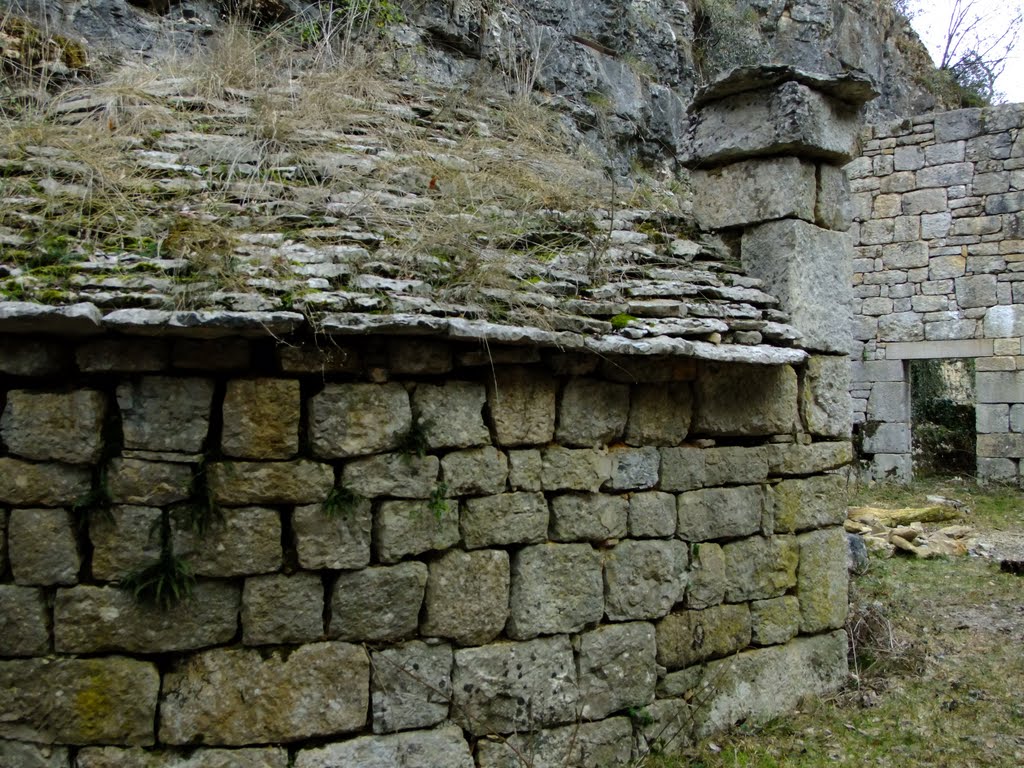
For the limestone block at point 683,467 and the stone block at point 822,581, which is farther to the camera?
the stone block at point 822,581

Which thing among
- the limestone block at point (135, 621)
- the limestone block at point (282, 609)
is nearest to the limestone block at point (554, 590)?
the limestone block at point (282, 609)

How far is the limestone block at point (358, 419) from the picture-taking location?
341 cm

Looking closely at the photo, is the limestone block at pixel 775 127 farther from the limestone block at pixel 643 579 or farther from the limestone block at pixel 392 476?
the limestone block at pixel 392 476

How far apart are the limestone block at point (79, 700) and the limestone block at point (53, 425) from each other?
0.74 meters

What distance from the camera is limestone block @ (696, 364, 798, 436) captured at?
4422 mm

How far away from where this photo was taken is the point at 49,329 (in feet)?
10.1

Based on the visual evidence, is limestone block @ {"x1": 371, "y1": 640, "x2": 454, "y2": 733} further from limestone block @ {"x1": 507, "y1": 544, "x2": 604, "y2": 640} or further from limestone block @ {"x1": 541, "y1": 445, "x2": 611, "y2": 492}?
limestone block @ {"x1": 541, "y1": 445, "x2": 611, "y2": 492}

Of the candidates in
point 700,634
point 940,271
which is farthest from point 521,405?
point 940,271

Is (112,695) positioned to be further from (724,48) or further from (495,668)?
(724,48)

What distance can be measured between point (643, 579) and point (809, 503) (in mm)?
1230

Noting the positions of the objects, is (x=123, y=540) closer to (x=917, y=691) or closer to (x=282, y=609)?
(x=282, y=609)

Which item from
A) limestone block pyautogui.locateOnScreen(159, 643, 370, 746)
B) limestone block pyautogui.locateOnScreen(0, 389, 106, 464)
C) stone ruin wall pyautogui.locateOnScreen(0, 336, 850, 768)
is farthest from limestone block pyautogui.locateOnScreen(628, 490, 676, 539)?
limestone block pyautogui.locateOnScreen(0, 389, 106, 464)

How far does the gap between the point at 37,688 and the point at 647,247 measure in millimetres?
3353

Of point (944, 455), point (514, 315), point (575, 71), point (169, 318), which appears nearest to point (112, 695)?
point (169, 318)
